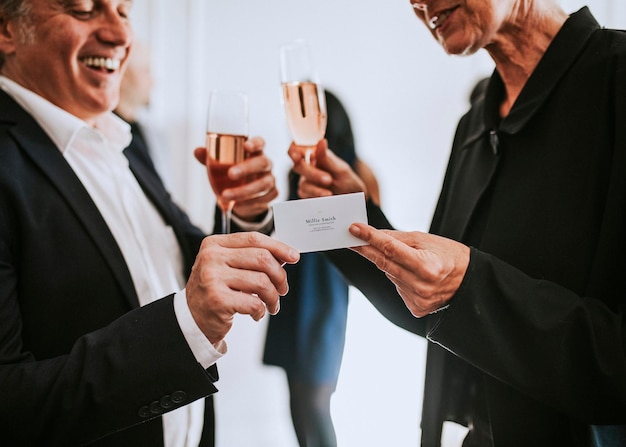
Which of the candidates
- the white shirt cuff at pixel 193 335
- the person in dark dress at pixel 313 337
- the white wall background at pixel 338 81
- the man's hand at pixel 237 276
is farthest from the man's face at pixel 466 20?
the white wall background at pixel 338 81

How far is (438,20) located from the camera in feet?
4.23

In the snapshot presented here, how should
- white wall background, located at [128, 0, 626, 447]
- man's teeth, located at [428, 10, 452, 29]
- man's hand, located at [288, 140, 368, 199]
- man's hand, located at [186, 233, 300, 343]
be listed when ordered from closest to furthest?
man's hand, located at [186, 233, 300, 343] < man's teeth, located at [428, 10, 452, 29] < man's hand, located at [288, 140, 368, 199] < white wall background, located at [128, 0, 626, 447]

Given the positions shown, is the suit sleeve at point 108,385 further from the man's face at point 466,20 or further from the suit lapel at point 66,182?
the man's face at point 466,20

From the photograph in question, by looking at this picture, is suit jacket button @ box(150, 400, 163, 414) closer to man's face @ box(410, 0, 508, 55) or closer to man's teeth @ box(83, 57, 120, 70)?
man's teeth @ box(83, 57, 120, 70)

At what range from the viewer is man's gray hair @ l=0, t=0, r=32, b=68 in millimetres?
1254

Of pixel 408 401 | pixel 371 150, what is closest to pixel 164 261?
pixel 408 401

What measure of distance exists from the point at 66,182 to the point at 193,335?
45cm

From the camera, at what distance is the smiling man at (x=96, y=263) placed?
0.97m

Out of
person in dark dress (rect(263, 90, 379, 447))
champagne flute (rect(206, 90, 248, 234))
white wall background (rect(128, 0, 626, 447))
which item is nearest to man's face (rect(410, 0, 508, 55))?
champagne flute (rect(206, 90, 248, 234))

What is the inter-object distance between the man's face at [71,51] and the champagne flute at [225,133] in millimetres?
278

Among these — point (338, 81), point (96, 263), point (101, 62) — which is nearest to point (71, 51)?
point (101, 62)

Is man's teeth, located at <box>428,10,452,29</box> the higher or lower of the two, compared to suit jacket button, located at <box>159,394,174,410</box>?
higher

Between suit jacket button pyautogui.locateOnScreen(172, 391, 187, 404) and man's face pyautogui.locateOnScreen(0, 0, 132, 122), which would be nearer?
suit jacket button pyautogui.locateOnScreen(172, 391, 187, 404)

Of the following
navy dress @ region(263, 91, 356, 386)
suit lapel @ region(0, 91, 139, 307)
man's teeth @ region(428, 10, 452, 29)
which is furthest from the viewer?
navy dress @ region(263, 91, 356, 386)
